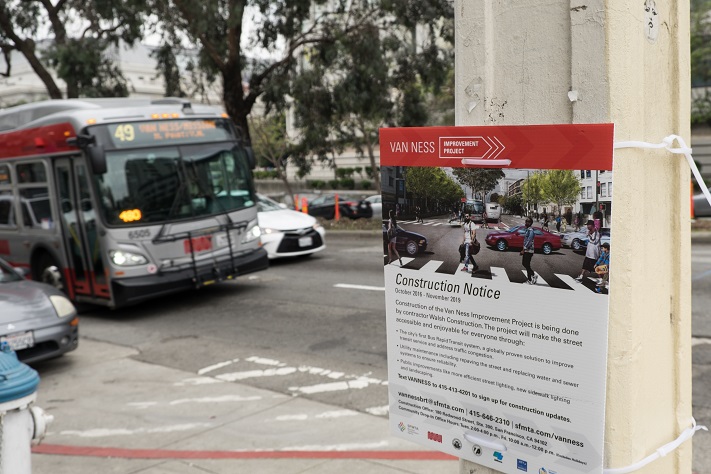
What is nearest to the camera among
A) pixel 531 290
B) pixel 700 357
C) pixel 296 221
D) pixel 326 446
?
pixel 531 290

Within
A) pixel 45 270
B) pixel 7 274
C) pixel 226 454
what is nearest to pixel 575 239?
pixel 226 454

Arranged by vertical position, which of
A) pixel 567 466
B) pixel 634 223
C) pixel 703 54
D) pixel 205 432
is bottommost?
pixel 205 432

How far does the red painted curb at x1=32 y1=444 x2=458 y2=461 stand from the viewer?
17.3 ft

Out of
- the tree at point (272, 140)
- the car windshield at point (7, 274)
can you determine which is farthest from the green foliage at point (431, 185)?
the tree at point (272, 140)

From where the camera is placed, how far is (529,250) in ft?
7.23

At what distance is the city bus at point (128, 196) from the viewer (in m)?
11.0

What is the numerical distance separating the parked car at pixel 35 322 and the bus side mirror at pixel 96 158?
86.9 inches

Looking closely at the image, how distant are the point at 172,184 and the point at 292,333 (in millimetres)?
3233

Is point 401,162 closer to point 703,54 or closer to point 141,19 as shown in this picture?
point 141,19

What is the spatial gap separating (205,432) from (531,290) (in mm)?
4534

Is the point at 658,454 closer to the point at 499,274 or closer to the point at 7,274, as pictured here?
the point at 499,274

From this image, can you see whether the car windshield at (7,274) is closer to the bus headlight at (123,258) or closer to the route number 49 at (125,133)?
the bus headlight at (123,258)

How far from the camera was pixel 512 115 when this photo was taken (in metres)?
2.38

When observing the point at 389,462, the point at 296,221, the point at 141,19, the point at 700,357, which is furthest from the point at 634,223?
the point at 141,19
